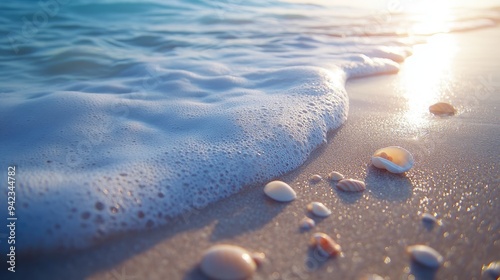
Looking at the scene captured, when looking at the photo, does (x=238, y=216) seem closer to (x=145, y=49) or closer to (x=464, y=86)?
(x=464, y=86)

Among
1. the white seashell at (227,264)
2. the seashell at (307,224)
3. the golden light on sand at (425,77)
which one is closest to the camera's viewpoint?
the white seashell at (227,264)

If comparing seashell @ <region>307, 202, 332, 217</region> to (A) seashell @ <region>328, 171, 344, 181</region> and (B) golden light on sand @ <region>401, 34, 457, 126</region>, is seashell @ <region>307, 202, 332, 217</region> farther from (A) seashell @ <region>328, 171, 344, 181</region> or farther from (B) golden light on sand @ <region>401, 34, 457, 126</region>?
(B) golden light on sand @ <region>401, 34, 457, 126</region>

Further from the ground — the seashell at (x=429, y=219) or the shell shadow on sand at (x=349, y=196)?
the seashell at (x=429, y=219)

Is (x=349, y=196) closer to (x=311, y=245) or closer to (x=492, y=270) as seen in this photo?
(x=311, y=245)

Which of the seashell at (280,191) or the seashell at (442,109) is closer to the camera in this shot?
the seashell at (280,191)

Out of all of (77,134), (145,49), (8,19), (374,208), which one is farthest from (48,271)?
(8,19)

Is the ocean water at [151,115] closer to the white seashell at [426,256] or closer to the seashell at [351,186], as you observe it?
the seashell at [351,186]

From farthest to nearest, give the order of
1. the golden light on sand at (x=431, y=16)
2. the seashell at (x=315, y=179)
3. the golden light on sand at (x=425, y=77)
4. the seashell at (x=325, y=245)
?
the golden light on sand at (x=431, y=16) → the golden light on sand at (x=425, y=77) → the seashell at (x=315, y=179) → the seashell at (x=325, y=245)

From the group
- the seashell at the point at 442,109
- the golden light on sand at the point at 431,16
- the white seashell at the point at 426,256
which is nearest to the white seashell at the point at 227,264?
the white seashell at the point at 426,256
